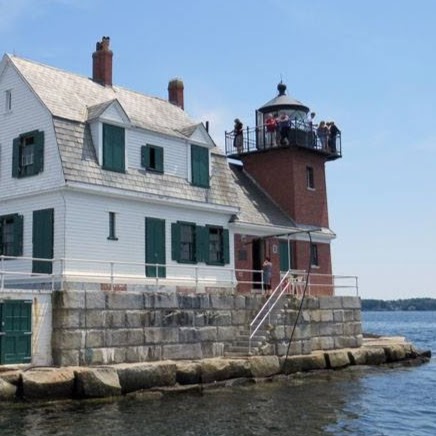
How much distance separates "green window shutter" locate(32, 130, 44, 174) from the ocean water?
8.23m

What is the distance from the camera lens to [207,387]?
2159 centimetres

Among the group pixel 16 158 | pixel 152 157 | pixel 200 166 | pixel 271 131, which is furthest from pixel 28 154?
pixel 271 131

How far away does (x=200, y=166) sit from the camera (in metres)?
27.5

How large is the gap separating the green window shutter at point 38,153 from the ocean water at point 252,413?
8229 mm

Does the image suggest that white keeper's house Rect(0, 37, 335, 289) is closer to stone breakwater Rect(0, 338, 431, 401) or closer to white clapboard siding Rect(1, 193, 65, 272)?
white clapboard siding Rect(1, 193, 65, 272)

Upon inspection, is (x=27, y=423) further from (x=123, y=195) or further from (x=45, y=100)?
(x=45, y=100)

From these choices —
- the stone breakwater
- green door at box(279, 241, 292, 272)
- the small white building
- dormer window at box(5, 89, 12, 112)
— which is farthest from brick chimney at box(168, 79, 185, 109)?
the stone breakwater

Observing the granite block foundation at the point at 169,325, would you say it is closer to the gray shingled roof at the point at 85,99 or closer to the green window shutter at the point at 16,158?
the green window shutter at the point at 16,158

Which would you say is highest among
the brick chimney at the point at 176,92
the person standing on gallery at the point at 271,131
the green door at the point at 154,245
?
the brick chimney at the point at 176,92

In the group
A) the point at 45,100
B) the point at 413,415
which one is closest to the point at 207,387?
the point at 413,415

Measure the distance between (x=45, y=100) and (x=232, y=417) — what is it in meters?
12.2

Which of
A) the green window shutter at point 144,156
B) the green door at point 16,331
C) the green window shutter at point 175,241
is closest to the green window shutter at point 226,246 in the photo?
the green window shutter at point 175,241

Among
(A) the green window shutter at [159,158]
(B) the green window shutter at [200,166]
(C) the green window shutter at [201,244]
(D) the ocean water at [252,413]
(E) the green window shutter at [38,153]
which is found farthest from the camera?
(B) the green window shutter at [200,166]

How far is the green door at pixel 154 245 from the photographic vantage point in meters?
24.7
